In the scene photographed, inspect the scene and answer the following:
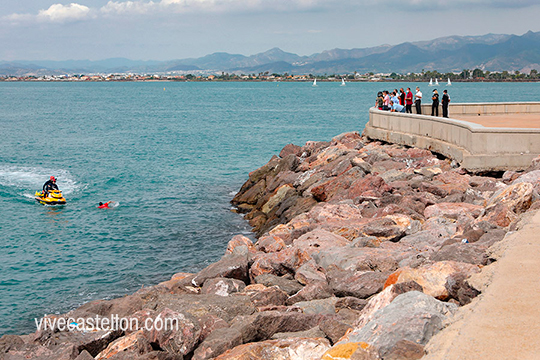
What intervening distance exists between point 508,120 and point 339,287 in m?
16.6

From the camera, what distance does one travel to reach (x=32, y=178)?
34.6 meters

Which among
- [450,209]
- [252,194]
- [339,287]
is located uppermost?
[450,209]

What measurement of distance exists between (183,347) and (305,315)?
1.73 m

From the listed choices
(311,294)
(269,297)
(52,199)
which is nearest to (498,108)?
(311,294)

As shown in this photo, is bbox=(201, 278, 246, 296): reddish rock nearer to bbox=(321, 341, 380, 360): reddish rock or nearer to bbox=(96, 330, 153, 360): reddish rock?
bbox=(96, 330, 153, 360): reddish rock

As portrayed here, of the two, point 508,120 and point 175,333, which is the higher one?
point 508,120

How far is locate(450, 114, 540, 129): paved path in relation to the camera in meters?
19.9

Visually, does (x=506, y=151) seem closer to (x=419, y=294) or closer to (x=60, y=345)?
(x=419, y=294)

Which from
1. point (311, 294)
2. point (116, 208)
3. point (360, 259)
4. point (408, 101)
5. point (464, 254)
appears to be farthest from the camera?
point (116, 208)

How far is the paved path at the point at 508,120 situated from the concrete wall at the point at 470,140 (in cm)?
238

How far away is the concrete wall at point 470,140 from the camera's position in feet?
53.3

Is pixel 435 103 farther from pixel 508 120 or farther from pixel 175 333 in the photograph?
pixel 175 333

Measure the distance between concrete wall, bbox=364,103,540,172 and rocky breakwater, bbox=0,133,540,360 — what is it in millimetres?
676

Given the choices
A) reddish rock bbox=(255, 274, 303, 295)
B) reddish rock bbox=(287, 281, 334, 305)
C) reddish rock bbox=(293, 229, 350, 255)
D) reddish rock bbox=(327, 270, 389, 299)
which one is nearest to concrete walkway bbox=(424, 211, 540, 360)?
reddish rock bbox=(327, 270, 389, 299)
